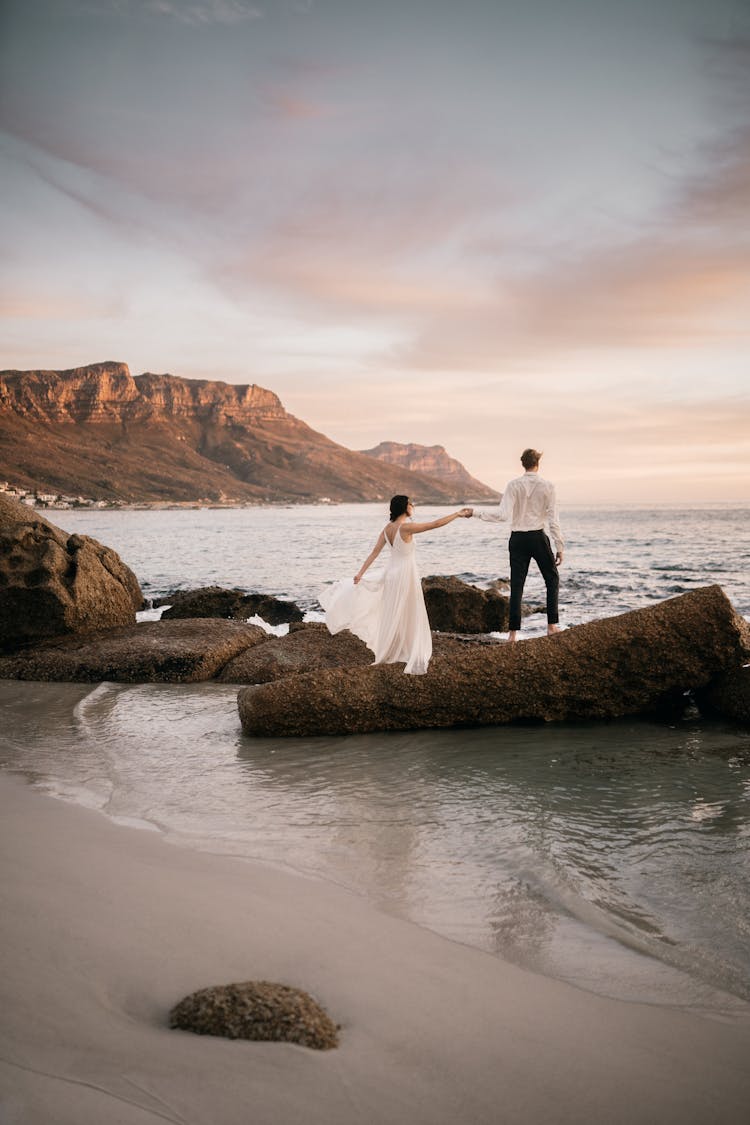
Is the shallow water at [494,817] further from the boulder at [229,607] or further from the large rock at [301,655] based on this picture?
the boulder at [229,607]

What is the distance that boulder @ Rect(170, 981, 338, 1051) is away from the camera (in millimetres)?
2594

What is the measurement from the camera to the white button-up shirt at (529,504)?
10.1 meters

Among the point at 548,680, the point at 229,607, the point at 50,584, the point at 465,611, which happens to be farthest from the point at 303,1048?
the point at 229,607

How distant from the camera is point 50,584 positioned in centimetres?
1091

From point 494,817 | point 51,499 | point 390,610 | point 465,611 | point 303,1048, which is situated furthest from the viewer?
point 51,499

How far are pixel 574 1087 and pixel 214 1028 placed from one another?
1.23 metres

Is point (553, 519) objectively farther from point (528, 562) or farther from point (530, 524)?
point (528, 562)

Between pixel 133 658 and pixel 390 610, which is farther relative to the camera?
pixel 133 658

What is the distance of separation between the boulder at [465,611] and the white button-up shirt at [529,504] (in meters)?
4.07

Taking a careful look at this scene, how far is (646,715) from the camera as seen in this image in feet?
26.0

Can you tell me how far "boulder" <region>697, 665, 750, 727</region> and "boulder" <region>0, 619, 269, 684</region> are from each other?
239 inches

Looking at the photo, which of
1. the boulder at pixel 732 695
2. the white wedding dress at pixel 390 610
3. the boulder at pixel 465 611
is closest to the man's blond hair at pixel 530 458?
the white wedding dress at pixel 390 610

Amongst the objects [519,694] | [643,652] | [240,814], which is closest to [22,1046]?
[240,814]

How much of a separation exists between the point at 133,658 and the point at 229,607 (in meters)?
5.54
